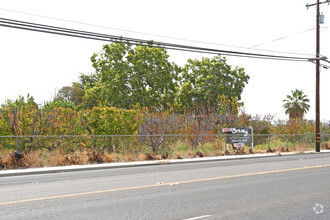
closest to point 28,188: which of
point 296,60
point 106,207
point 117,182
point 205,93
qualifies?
point 117,182

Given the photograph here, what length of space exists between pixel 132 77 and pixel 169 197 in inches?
1649

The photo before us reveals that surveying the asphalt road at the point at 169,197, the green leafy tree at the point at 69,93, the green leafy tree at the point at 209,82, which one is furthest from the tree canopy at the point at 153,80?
the asphalt road at the point at 169,197

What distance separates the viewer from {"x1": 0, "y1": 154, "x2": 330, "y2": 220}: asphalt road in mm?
7258

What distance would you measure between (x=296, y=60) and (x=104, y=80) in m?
29.7

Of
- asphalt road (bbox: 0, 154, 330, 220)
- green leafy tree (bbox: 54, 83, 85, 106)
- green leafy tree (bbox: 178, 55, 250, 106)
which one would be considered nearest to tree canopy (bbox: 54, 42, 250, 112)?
green leafy tree (bbox: 178, 55, 250, 106)

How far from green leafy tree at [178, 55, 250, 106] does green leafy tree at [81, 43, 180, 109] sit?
377 cm

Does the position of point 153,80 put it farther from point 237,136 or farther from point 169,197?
point 169,197

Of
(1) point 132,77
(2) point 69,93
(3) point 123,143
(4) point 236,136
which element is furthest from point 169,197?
(2) point 69,93

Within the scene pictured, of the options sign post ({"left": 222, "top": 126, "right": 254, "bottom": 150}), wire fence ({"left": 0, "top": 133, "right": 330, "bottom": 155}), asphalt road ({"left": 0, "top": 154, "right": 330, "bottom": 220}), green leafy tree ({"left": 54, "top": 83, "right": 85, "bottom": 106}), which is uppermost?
green leafy tree ({"left": 54, "top": 83, "right": 85, "bottom": 106})

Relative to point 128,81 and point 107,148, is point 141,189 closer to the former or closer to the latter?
point 107,148

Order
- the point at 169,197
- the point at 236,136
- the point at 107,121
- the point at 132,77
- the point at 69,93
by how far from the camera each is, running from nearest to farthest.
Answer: the point at 169,197 → the point at 107,121 → the point at 236,136 → the point at 132,77 → the point at 69,93

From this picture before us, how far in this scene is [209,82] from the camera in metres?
55.5

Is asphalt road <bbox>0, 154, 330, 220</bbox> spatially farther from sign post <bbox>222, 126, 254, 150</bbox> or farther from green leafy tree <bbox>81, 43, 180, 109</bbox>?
green leafy tree <bbox>81, 43, 180, 109</bbox>

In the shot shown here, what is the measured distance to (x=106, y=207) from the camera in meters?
7.82
